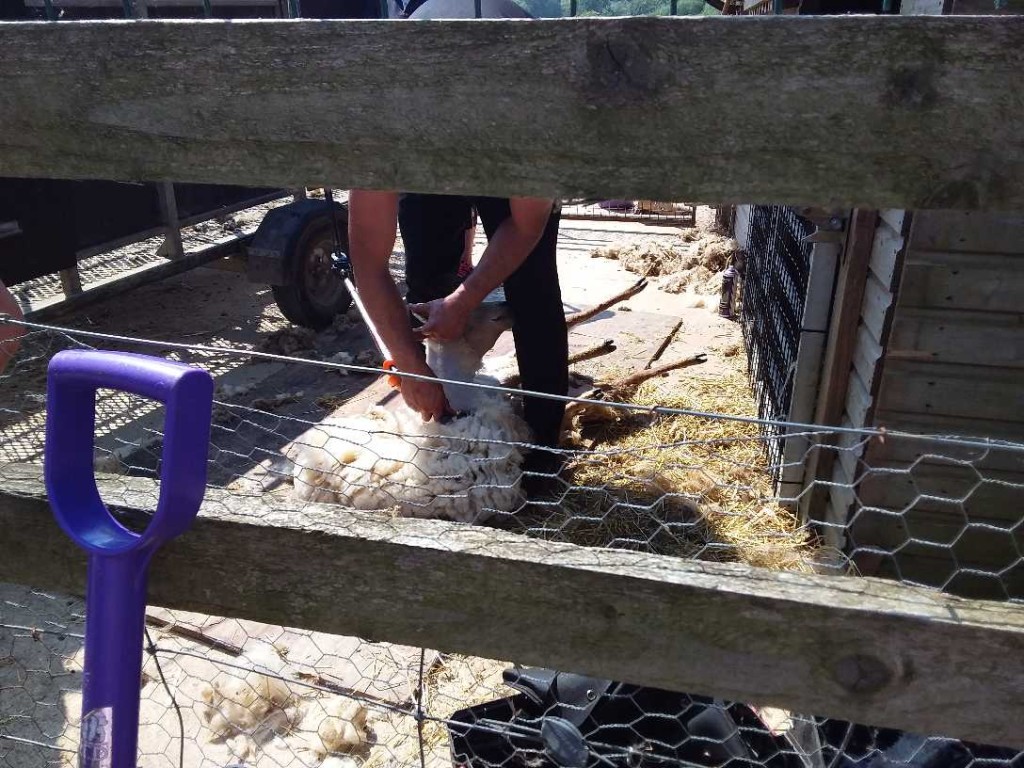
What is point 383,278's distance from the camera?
2717 mm

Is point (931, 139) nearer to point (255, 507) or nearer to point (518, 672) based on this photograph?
point (255, 507)

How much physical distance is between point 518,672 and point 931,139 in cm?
144

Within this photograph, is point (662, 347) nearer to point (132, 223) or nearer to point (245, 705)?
point (245, 705)

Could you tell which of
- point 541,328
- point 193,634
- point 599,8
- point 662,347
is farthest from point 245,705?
point 599,8

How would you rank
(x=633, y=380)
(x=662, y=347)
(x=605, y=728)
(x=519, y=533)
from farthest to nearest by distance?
(x=662, y=347)
(x=633, y=380)
(x=519, y=533)
(x=605, y=728)

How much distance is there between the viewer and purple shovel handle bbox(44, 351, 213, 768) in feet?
3.42

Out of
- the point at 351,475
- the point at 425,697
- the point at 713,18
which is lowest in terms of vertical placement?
the point at 425,697

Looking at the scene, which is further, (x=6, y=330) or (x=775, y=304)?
(x=775, y=304)

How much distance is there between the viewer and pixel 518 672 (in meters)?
1.87

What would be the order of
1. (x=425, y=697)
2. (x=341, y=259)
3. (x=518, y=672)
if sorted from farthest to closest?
1. (x=341, y=259)
2. (x=425, y=697)
3. (x=518, y=672)

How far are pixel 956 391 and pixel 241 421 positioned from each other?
2266mm

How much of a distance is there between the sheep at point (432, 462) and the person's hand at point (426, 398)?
0.13 ft

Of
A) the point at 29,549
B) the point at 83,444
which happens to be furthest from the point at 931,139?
the point at 29,549

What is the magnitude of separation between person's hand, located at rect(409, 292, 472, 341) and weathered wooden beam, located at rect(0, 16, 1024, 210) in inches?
74.6
